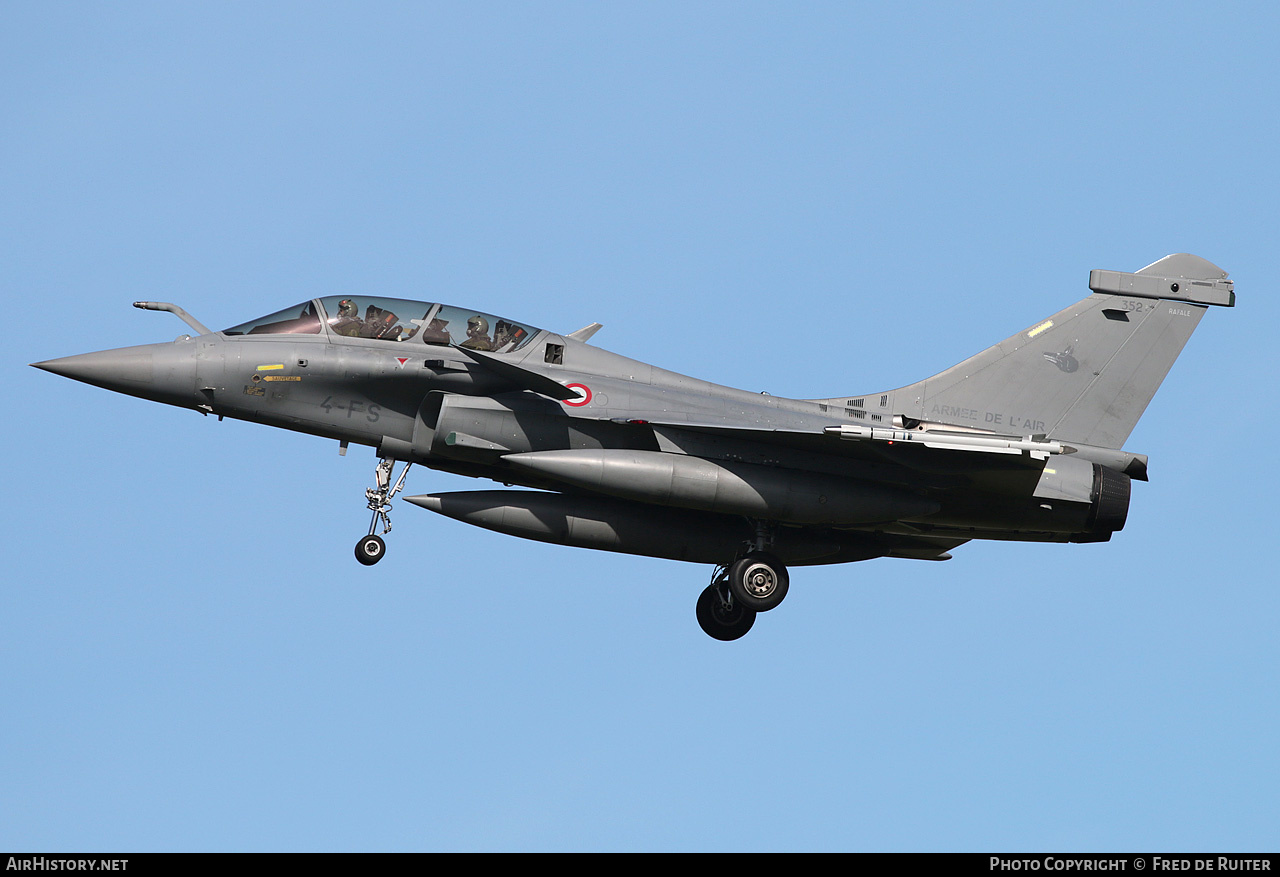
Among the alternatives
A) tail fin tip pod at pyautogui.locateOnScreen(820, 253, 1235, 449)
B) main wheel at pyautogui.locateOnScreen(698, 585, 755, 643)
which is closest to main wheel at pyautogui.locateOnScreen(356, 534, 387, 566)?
main wheel at pyautogui.locateOnScreen(698, 585, 755, 643)

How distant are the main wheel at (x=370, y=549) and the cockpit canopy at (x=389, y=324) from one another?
2.66 m

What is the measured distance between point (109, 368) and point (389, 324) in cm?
357

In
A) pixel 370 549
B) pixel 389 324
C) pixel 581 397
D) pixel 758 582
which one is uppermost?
pixel 389 324

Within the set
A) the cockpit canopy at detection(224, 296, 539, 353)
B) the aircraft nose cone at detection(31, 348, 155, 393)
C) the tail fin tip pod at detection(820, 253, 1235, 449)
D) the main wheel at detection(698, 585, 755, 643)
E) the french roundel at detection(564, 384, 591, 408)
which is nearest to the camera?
the aircraft nose cone at detection(31, 348, 155, 393)

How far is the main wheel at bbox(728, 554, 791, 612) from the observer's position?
18625 millimetres

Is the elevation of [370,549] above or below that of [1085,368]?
below

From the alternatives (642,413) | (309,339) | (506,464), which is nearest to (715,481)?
(642,413)

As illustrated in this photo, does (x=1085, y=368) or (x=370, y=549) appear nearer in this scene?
(x=370, y=549)

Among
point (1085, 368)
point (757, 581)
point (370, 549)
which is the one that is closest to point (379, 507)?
point (370, 549)

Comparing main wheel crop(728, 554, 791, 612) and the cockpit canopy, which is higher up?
the cockpit canopy

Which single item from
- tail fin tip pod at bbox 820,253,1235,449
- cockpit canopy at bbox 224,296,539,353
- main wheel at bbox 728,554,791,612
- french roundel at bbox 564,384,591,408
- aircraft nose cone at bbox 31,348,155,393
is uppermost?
tail fin tip pod at bbox 820,253,1235,449

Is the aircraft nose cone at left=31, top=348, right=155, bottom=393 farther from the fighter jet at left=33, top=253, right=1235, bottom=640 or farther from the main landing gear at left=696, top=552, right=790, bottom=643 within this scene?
the main landing gear at left=696, top=552, right=790, bottom=643

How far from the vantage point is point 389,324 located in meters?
18.7

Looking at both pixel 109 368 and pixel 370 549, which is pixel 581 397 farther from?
pixel 109 368
